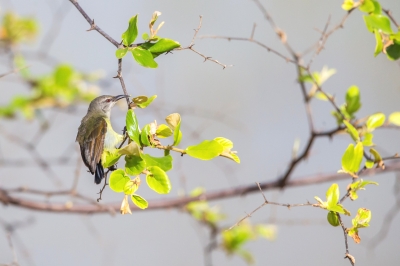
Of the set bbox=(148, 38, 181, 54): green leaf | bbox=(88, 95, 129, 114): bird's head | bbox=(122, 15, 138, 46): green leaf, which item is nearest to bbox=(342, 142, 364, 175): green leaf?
bbox=(148, 38, 181, 54): green leaf

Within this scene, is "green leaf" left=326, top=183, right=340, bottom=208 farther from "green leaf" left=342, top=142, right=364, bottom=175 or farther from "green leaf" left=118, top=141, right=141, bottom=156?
"green leaf" left=118, top=141, right=141, bottom=156

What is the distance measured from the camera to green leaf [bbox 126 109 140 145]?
1400 millimetres

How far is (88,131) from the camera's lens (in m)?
2.34

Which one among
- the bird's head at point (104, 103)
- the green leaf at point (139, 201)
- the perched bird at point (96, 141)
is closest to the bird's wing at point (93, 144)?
the perched bird at point (96, 141)

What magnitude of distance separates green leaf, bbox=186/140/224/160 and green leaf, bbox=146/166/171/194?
10 cm

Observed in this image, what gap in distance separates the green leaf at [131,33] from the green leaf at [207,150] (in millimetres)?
369

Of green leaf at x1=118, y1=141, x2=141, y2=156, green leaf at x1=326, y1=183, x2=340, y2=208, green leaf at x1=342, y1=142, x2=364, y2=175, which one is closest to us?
green leaf at x1=118, y1=141, x2=141, y2=156

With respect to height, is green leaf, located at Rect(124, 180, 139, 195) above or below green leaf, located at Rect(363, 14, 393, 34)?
below

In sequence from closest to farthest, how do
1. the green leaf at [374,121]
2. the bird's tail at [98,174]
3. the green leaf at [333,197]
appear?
the green leaf at [333,197], the bird's tail at [98,174], the green leaf at [374,121]

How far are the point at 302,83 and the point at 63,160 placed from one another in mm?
1739

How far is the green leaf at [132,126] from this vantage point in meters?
1.40

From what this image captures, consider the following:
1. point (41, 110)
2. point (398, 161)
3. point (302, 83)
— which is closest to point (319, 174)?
point (398, 161)

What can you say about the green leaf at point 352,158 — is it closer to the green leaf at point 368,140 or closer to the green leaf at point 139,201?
the green leaf at point 368,140

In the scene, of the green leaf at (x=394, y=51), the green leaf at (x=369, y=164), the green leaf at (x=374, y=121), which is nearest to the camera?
the green leaf at (x=369, y=164)
